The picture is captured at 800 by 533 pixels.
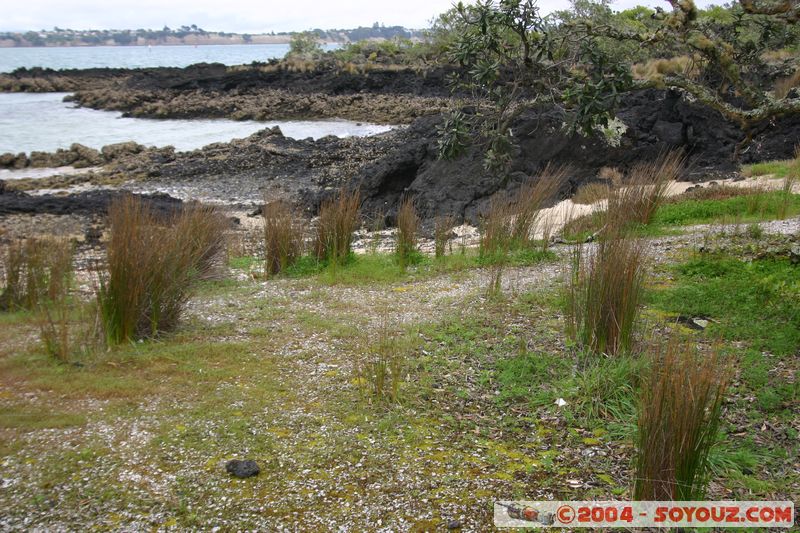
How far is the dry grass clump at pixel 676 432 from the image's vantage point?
10.0 ft

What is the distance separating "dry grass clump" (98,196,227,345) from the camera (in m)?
5.30

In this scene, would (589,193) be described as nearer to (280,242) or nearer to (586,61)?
(280,242)

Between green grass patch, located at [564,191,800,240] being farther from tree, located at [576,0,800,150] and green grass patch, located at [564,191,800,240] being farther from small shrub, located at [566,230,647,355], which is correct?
small shrub, located at [566,230,647,355]

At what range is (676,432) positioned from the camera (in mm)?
3086

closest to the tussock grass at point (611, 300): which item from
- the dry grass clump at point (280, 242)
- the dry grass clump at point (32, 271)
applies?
the dry grass clump at point (280, 242)

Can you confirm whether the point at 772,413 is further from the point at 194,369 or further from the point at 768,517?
the point at 194,369

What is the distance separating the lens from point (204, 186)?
1952 centimetres

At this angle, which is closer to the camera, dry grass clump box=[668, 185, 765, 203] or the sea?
dry grass clump box=[668, 185, 765, 203]

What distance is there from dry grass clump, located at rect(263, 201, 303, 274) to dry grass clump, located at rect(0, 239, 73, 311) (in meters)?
2.12

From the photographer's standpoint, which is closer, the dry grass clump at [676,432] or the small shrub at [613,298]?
the dry grass clump at [676,432]

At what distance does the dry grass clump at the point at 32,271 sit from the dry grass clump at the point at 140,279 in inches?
40.5

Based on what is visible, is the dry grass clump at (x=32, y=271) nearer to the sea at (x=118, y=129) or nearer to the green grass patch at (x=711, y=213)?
the green grass patch at (x=711, y=213)

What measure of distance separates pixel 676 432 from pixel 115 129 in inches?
1329

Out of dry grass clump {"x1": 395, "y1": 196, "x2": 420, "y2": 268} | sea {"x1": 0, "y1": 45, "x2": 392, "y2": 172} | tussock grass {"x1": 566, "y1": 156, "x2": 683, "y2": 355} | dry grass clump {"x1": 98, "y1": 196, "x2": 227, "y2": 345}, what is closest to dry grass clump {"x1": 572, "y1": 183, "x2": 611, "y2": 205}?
dry grass clump {"x1": 395, "y1": 196, "x2": 420, "y2": 268}
